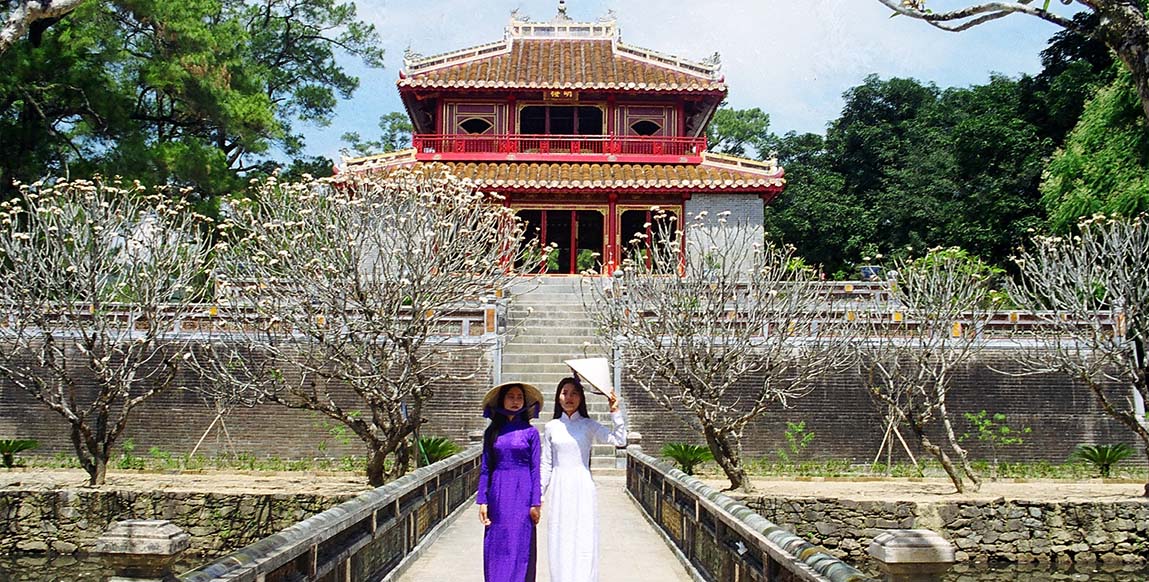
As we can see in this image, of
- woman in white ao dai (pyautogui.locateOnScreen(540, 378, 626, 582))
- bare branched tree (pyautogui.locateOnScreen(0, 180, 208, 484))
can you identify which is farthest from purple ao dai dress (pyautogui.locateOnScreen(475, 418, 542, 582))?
bare branched tree (pyautogui.locateOnScreen(0, 180, 208, 484))

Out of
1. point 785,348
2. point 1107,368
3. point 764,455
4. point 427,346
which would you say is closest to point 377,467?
point 427,346

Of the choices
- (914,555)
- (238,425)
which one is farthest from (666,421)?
(914,555)

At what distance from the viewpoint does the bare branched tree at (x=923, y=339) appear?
1609 centimetres

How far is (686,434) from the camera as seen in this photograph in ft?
60.6

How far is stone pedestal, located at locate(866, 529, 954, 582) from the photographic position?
4.18 m

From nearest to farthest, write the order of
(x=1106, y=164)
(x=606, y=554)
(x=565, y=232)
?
1. (x=606, y=554)
2. (x=1106, y=164)
3. (x=565, y=232)

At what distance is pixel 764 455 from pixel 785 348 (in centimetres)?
363

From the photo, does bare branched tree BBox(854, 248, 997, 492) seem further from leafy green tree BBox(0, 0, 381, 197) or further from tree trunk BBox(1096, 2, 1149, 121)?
leafy green tree BBox(0, 0, 381, 197)

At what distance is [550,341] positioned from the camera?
2053 centimetres

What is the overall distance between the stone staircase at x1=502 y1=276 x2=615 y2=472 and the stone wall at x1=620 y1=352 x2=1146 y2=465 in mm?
1100

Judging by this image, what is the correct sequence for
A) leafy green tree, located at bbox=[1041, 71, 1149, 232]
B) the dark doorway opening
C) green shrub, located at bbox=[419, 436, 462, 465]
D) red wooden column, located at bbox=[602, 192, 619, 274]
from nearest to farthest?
green shrub, located at bbox=[419, 436, 462, 465], leafy green tree, located at bbox=[1041, 71, 1149, 232], red wooden column, located at bbox=[602, 192, 619, 274], the dark doorway opening

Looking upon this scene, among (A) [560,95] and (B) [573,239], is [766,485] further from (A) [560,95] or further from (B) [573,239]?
(A) [560,95]

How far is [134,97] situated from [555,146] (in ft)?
32.6

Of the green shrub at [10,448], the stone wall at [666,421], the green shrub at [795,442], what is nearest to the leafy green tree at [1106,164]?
the stone wall at [666,421]
